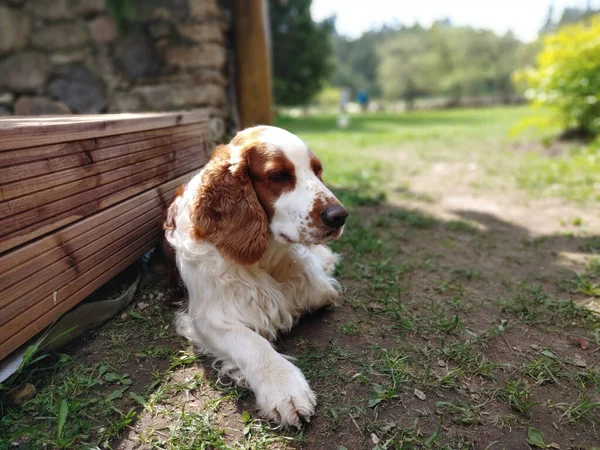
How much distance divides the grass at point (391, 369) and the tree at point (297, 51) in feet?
59.9

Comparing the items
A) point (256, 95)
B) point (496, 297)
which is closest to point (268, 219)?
point (496, 297)

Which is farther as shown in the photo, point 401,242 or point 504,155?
point 504,155

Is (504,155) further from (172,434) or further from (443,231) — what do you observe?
(172,434)

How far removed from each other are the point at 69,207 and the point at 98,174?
30 cm

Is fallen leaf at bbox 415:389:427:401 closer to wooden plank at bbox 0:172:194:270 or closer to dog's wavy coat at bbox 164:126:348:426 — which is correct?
dog's wavy coat at bbox 164:126:348:426

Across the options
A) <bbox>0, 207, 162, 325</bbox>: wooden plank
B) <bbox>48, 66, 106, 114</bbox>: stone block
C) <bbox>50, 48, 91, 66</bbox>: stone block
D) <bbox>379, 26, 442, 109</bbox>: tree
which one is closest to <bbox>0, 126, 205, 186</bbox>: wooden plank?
<bbox>0, 207, 162, 325</bbox>: wooden plank

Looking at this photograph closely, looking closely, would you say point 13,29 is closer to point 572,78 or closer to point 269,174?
point 269,174

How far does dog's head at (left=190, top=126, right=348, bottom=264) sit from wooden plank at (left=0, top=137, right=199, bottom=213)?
24.5 inches

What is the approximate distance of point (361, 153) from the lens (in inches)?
372

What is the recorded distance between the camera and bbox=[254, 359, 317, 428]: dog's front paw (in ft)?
6.15

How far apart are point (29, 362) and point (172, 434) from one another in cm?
79

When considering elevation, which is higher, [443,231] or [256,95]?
[256,95]

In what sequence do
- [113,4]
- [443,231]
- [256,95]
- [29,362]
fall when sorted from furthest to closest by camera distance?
[256,95], [113,4], [443,231], [29,362]

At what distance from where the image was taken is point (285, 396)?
1.91 meters
